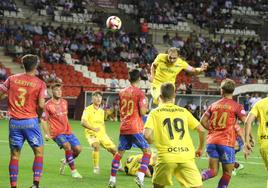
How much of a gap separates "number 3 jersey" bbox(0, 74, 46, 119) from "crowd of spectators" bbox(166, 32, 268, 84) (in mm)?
33979

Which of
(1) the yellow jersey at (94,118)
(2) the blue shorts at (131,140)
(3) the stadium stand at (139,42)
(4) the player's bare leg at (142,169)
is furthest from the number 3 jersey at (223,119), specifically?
(3) the stadium stand at (139,42)

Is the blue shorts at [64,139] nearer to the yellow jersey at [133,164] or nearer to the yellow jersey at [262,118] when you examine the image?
the yellow jersey at [133,164]

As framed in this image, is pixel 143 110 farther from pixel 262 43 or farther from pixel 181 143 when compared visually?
pixel 262 43

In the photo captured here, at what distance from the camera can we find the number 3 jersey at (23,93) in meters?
11.1

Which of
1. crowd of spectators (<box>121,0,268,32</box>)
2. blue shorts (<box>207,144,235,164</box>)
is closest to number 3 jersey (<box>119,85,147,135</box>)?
blue shorts (<box>207,144,235,164</box>)

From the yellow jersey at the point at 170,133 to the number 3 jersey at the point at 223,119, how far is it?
89.5 inches

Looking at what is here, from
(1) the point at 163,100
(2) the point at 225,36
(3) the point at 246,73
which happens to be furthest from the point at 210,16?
(1) the point at 163,100

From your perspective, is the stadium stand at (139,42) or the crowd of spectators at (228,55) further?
A: the crowd of spectators at (228,55)

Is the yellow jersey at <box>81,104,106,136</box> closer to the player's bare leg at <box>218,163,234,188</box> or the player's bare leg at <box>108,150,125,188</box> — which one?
the player's bare leg at <box>108,150,125,188</box>

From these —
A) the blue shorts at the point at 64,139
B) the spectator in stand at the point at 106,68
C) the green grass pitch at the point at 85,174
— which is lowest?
the spectator in stand at the point at 106,68

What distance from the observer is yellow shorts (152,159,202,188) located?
913cm

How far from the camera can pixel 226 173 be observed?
11477 mm

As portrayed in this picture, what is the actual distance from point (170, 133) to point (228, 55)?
39.8 meters

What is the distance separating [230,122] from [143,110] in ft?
6.75
